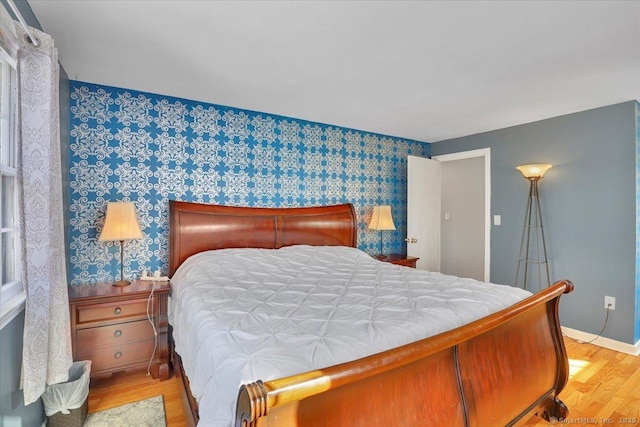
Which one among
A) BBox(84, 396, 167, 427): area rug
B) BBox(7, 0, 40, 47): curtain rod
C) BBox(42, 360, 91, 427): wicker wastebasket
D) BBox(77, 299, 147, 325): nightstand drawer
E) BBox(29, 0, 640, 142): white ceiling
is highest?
BBox(29, 0, 640, 142): white ceiling

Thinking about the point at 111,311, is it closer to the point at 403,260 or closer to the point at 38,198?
the point at 38,198

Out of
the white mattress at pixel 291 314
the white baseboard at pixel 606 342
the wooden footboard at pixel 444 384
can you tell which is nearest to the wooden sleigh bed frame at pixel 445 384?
the wooden footboard at pixel 444 384

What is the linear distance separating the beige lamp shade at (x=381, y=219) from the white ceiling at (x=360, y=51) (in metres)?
1.21

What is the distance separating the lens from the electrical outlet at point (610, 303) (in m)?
2.87

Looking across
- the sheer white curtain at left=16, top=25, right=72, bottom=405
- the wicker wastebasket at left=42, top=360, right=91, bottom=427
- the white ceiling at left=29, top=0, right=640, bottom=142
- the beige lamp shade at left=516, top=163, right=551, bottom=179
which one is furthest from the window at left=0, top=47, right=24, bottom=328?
the beige lamp shade at left=516, top=163, right=551, bottom=179

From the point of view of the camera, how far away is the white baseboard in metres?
2.77

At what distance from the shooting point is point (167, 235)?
2.74 metres

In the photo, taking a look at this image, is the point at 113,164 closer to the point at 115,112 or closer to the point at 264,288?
the point at 115,112

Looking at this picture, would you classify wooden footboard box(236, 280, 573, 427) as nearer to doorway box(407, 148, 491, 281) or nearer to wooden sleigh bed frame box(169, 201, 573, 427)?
wooden sleigh bed frame box(169, 201, 573, 427)

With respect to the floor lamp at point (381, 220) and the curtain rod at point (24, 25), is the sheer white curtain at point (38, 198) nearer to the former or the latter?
the curtain rod at point (24, 25)

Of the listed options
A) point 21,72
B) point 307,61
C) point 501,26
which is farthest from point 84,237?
point 501,26

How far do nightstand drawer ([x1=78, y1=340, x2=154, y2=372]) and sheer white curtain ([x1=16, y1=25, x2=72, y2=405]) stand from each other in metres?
0.67

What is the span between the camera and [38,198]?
4.57 feet

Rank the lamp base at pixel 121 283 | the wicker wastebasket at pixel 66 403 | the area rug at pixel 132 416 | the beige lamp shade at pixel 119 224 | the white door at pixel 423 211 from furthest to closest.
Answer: the white door at pixel 423 211 → the lamp base at pixel 121 283 → the beige lamp shade at pixel 119 224 → the area rug at pixel 132 416 → the wicker wastebasket at pixel 66 403
